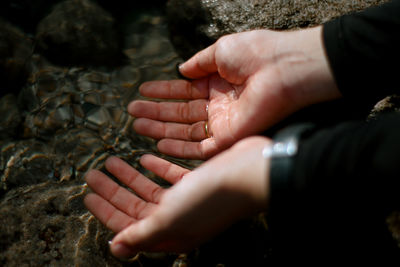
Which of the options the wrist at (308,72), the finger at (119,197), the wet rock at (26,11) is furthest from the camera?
the wet rock at (26,11)

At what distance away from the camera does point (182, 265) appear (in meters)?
2.17

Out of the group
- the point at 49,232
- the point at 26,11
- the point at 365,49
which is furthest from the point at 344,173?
the point at 26,11

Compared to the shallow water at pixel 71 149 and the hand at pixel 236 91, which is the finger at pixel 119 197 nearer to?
the shallow water at pixel 71 149

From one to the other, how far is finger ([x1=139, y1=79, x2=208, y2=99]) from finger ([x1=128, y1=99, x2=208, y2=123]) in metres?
0.09

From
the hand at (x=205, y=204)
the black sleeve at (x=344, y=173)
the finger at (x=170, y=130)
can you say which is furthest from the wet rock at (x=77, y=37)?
the black sleeve at (x=344, y=173)

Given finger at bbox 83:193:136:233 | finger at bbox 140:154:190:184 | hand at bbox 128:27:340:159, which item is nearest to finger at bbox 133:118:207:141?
hand at bbox 128:27:340:159

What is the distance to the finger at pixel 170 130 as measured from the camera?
2.66 meters

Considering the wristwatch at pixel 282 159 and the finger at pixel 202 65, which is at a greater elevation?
the finger at pixel 202 65

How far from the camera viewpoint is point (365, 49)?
1943 mm

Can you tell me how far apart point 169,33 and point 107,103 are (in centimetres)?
117

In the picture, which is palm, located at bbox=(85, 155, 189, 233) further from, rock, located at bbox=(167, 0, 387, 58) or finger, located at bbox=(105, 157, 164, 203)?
rock, located at bbox=(167, 0, 387, 58)

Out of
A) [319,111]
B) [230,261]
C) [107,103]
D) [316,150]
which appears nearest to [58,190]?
[107,103]

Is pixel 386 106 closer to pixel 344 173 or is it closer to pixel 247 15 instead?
pixel 344 173

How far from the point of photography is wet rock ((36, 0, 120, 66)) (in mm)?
3244
